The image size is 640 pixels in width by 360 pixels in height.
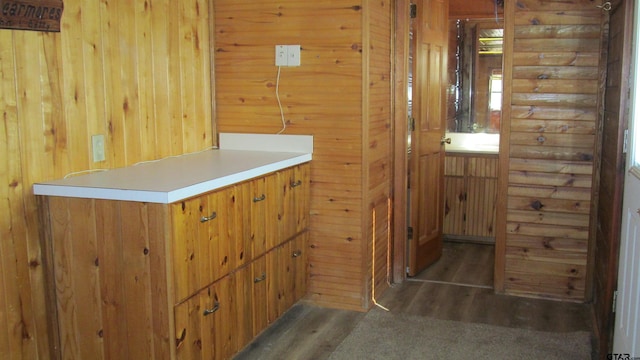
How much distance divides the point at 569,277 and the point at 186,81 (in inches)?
101

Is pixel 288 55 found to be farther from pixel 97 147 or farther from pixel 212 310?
pixel 212 310

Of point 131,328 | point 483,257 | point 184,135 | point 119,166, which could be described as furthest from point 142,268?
point 483,257

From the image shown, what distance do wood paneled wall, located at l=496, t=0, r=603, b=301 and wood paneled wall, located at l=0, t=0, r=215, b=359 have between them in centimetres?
196

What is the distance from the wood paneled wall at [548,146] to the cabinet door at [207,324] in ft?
6.33

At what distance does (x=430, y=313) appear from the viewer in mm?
3586

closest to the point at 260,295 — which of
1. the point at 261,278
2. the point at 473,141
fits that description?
the point at 261,278

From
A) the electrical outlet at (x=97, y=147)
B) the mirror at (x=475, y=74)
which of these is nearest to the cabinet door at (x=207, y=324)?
the electrical outlet at (x=97, y=147)

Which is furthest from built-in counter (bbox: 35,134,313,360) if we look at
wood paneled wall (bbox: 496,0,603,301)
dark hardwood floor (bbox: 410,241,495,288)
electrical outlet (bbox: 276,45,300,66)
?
dark hardwood floor (bbox: 410,241,495,288)

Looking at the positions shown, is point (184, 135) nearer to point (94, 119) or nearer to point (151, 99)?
point (151, 99)

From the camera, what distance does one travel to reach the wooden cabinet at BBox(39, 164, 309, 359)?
89.8 inches

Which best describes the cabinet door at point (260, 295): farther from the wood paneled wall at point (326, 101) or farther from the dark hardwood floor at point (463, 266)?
the dark hardwood floor at point (463, 266)

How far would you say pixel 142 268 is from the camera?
2301mm

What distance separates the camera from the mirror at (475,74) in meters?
5.27

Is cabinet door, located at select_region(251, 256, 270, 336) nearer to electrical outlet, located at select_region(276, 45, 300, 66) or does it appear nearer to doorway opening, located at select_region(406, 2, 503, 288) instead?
electrical outlet, located at select_region(276, 45, 300, 66)
